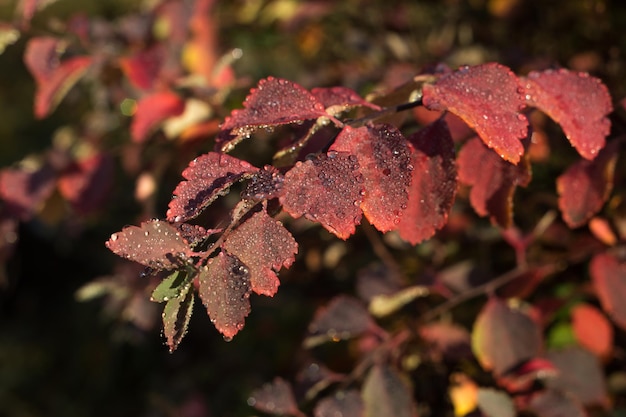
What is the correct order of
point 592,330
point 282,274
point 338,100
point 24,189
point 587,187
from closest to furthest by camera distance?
point 338,100, point 587,187, point 592,330, point 24,189, point 282,274

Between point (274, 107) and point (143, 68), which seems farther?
point (143, 68)

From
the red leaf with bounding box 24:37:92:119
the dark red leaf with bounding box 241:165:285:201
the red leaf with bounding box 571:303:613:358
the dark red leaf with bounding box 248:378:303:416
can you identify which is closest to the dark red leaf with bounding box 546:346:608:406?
the red leaf with bounding box 571:303:613:358

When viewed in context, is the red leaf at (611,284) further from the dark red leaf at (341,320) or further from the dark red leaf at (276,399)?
the dark red leaf at (276,399)

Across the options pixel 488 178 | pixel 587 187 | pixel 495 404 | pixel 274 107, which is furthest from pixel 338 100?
pixel 495 404

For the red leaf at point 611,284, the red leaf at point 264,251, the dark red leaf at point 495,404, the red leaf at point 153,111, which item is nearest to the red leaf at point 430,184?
the red leaf at point 264,251

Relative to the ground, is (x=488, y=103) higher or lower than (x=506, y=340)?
higher

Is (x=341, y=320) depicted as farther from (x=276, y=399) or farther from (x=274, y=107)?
(x=274, y=107)
